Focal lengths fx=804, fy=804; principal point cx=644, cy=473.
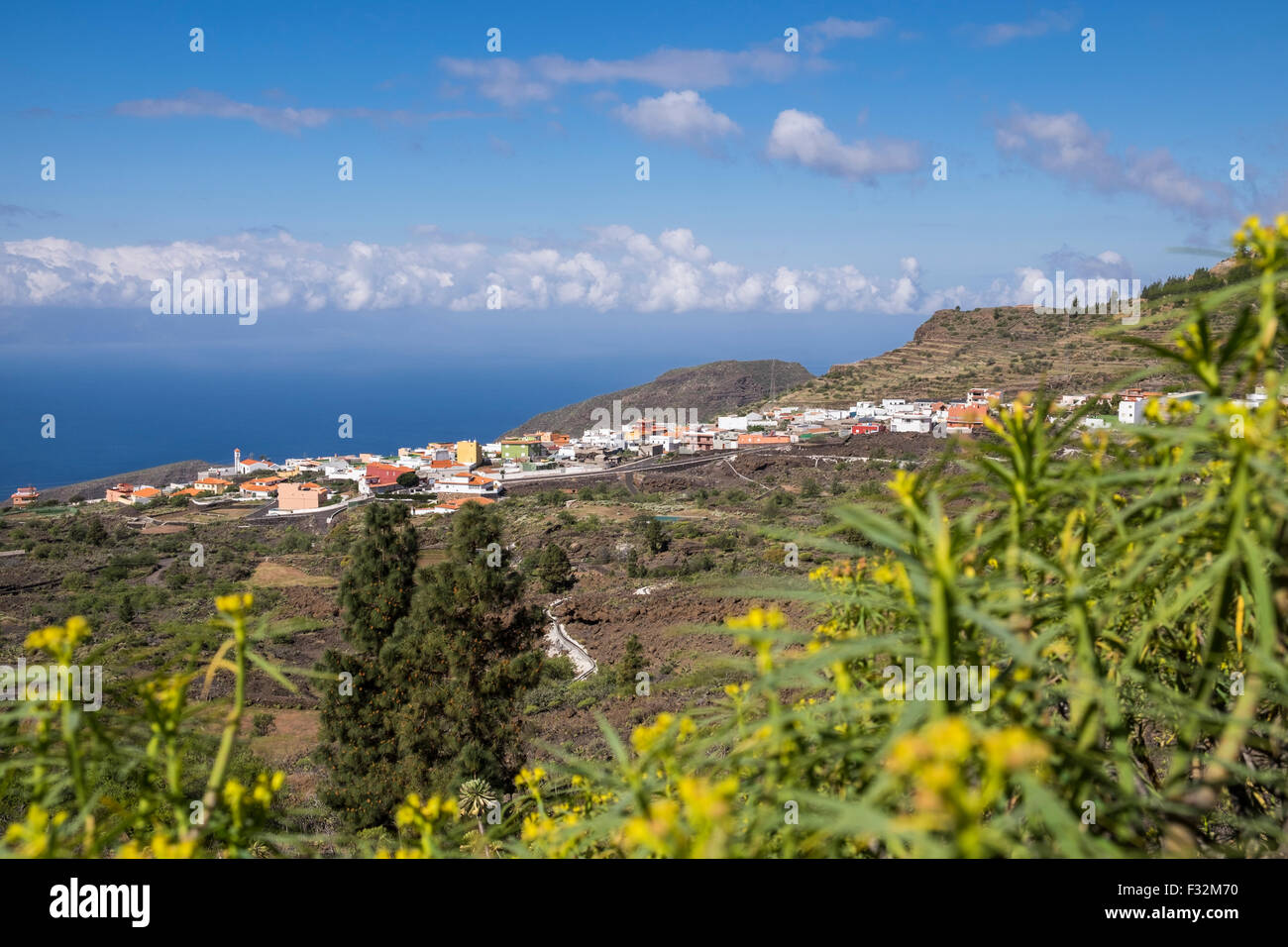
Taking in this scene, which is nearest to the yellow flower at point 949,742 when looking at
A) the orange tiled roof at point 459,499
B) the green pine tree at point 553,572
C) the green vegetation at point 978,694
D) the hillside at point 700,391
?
the green vegetation at point 978,694

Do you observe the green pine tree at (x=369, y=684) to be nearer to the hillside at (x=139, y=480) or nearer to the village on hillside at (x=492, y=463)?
the village on hillside at (x=492, y=463)

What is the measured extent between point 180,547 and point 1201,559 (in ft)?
141

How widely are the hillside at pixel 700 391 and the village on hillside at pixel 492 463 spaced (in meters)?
36.2

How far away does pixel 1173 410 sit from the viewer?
1511 millimetres

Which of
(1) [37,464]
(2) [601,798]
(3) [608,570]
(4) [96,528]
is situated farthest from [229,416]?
(2) [601,798]

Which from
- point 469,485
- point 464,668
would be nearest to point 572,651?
point 464,668

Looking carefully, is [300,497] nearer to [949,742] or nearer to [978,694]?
[978,694]

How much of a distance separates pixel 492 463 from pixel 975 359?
148 ft

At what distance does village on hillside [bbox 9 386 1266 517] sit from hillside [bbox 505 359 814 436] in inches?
1425

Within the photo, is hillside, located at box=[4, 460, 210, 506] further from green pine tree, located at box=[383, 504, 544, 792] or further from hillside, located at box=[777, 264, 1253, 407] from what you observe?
green pine tree, located at box=[383, 504, 544, 792]

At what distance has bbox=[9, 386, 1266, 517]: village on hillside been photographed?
49969 mm

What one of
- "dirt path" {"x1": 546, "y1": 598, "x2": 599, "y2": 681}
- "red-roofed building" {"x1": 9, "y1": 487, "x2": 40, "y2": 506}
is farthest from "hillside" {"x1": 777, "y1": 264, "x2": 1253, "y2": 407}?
"red-roofed building" {"x1": 9, "y1": 487, "x2": 40, "y2": 506}

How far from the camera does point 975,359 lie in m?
74.6
